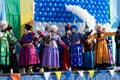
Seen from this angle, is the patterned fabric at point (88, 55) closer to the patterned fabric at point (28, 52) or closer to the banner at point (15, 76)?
the patterned fabric at point (28, 52)

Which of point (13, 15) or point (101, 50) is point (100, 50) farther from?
point (13, 15)

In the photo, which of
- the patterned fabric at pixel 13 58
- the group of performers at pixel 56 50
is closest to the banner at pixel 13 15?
the group of performers at pixel 56 50

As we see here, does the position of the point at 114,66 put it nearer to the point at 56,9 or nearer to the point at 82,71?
the point at 82,71

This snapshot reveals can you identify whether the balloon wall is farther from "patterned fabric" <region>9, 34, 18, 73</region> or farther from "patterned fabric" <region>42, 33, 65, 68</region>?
"patterned fabric" <region>9, 34, 18, 73</region>

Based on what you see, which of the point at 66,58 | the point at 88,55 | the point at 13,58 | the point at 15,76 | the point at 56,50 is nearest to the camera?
the point at 15,76

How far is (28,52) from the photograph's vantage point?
9.95 metres

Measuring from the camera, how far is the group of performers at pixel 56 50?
32.6ft

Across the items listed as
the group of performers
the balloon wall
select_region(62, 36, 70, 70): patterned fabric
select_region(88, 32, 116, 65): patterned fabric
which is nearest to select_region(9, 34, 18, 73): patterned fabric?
the group of performers

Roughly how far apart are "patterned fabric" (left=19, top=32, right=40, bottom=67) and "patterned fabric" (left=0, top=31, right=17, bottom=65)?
25cm

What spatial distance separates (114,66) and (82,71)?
1.08m

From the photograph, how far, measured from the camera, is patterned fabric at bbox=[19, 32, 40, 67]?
9945 mm

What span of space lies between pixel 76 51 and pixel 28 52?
3.34ft

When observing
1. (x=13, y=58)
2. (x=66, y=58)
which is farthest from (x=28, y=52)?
(x=66, y=58)

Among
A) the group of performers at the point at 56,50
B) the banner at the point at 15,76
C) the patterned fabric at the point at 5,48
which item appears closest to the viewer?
the banner at the point at 15,76
